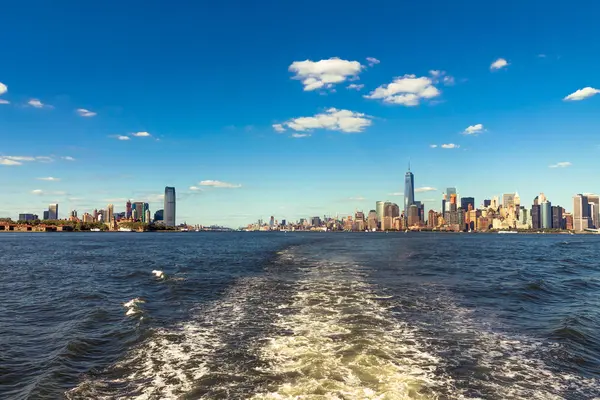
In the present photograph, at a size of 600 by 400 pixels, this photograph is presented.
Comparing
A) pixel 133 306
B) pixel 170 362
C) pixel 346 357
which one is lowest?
pixel 133 306

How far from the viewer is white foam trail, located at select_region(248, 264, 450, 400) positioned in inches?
509

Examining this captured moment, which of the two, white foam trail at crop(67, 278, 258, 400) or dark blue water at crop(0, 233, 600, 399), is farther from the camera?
dark blue water at crop(0, 233, 600, 399)

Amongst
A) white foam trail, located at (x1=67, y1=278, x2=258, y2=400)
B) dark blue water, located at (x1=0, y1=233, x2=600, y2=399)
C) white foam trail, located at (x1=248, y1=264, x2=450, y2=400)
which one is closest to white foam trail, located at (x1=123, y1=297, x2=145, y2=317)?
dark blue water, located at (x1=0, y1=233, x2=600, y2=399)

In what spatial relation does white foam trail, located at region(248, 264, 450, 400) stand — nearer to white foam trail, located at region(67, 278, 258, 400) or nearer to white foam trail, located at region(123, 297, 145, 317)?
white foam trail, located at region(67, 278, 258, 400)

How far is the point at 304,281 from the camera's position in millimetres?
39344

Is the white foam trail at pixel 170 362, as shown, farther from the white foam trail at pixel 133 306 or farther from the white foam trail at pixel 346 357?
the white foam trail at pixel 133 306

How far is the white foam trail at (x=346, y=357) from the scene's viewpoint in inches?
509

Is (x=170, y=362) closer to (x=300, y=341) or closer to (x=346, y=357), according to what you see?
(x=300, y=341)

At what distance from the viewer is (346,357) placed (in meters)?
16.1

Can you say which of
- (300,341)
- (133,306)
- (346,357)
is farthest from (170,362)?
(133,306)

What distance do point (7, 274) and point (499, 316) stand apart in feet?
184

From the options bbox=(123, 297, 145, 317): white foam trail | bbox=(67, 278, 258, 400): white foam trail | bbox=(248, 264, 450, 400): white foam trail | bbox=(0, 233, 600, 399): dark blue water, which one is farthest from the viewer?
bbox=(123, 297, 145, 317): white foam trail

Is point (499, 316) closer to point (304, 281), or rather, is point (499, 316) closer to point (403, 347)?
point (403, 347)

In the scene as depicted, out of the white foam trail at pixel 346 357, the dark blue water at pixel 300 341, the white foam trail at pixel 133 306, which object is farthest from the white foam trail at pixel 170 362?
the white foam trail at pixel 133 306
